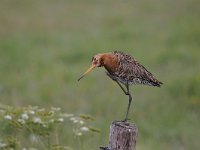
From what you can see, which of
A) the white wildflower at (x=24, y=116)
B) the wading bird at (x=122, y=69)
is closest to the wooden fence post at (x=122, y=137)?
the wading bird at (x=122, y=69)

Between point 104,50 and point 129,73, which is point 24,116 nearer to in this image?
point 129,73

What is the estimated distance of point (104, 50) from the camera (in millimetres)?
14602

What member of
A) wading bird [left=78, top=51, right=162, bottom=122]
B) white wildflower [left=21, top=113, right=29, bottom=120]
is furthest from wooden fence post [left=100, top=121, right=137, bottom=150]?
white wildflower [left=21, top=113, right=29, bottom=120]

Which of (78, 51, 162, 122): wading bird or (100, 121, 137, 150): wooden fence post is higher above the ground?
(78, 51, 162, 122): wading bird

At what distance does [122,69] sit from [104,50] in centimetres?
847

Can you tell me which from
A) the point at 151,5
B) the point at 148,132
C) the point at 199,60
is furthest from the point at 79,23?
the point at 148,132

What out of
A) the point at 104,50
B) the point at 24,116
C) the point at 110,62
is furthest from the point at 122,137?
the point at 104,50

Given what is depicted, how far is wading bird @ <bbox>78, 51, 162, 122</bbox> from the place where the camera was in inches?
234

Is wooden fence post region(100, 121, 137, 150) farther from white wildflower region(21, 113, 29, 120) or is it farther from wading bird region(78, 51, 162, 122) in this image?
white wildflower region(21, 113, 29, 120)

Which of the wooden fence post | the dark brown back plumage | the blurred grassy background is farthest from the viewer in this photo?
the blurred grassy background

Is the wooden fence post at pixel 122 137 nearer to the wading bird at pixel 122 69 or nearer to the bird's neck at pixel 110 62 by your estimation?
the wading bird at pixel 122 69

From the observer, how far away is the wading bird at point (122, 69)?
19.5 ft

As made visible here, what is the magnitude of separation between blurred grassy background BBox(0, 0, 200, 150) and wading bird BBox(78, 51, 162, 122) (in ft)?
6.79

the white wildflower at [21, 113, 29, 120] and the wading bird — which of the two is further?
the white wildflower at [21, 113, 29, 120]
